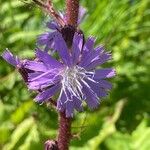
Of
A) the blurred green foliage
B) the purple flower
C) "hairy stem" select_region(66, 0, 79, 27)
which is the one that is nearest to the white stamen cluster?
the purple flower

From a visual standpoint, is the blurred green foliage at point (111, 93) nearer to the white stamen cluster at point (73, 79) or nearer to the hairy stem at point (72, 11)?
the white stamen cluster at point (73, 79)

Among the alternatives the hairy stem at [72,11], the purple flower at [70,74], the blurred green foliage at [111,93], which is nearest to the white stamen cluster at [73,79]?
the purple flower at [70,74]

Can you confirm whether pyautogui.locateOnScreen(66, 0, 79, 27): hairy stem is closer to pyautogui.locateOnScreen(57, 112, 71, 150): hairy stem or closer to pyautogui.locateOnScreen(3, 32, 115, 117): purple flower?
pyautogui.locateOnScreen(3, 32, 115, 117): purple flower

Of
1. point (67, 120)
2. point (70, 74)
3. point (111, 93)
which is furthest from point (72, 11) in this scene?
point (111, 93)

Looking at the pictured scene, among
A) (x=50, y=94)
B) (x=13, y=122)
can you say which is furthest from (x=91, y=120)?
(x=50, y=94)

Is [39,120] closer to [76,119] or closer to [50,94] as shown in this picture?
[76,119]
